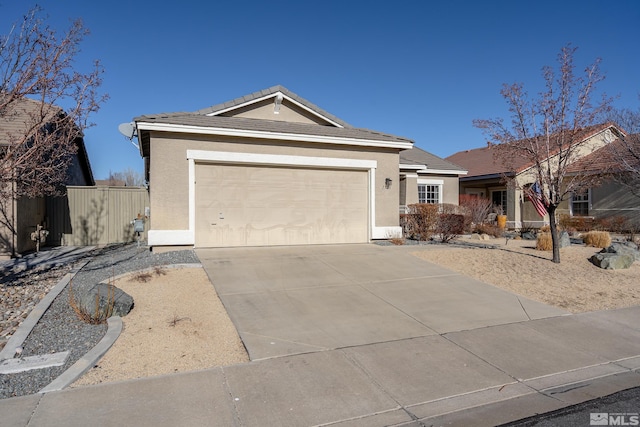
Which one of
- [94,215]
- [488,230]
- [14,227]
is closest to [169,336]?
[14,227]

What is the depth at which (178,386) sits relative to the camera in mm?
4156

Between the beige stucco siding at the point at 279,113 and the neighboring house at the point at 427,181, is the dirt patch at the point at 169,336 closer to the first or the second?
the beige stucco siding at the point at 279,113

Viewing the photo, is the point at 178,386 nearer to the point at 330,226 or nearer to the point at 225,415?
the point at 225,415

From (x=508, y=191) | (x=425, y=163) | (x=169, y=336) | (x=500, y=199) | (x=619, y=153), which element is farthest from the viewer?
(x=500, y=199)

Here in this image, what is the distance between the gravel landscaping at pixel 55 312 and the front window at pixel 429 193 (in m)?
13.9

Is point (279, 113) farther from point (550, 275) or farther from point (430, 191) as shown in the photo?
point (430, 191)

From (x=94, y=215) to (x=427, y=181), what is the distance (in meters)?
15.1

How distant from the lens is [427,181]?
68.8ft

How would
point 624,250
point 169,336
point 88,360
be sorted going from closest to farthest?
point 88,360 < point 169,336 < point 624,250

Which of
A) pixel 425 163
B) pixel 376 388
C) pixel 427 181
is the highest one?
pixel 425 163

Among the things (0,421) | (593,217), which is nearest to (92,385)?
(0,421)

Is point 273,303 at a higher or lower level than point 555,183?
lower

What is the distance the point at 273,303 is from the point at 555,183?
7818 millimetres

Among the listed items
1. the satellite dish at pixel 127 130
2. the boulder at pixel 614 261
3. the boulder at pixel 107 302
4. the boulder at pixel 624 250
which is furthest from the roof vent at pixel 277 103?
the boulder at pixel 624 250
